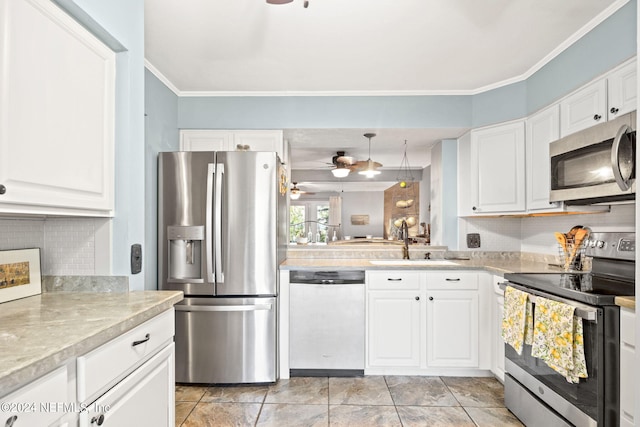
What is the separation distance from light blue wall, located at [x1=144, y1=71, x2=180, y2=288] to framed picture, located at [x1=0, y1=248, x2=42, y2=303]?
3.71 ft

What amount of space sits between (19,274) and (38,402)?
0.91m

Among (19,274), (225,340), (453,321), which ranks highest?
(19,274)

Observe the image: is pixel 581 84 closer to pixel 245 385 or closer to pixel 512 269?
pixel 512 269

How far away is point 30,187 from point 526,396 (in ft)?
8.69

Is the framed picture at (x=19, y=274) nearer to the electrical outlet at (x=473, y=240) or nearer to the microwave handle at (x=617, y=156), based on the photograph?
the microwave handle at (x=617, y=156)

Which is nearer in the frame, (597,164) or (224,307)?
(597,164)

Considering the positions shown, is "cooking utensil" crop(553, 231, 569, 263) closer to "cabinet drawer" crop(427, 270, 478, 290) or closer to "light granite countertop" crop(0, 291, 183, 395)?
"cabinet drawer" crop(427, 270, 478, 290)

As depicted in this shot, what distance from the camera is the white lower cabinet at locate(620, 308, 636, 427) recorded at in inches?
62.3

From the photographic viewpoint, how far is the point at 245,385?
2865 millimetres

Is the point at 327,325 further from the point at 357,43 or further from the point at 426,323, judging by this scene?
the point at 357,43

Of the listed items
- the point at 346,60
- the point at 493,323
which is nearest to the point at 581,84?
the point at 346,60

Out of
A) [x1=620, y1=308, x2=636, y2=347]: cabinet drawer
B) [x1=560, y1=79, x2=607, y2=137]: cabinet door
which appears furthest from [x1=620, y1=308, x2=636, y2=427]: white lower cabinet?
[x1=560, y1=79, x2=607, y2=137]: cabinet door

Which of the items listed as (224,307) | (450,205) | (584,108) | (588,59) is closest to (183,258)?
(224,307)

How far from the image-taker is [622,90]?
202cm
